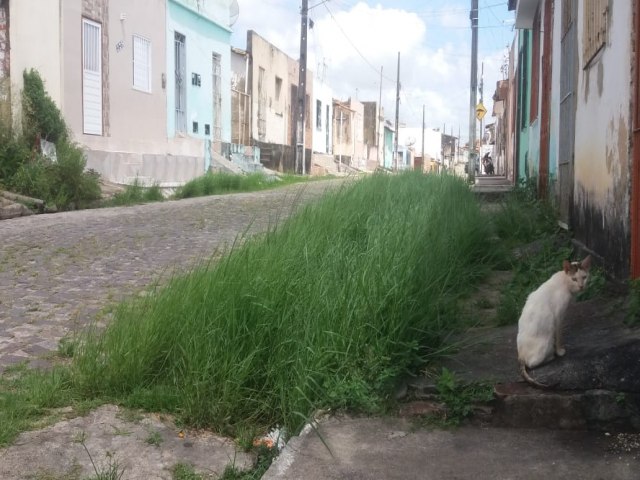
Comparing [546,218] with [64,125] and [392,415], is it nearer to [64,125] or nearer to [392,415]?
[392,415]

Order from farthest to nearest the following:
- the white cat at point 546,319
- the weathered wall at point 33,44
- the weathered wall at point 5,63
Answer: the weathered wall at point 33,44 < the weathered wall at point 5,63 < the white cat at point 546,319

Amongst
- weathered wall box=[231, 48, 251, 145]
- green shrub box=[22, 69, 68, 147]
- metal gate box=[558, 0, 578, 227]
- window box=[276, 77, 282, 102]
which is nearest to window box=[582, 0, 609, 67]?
metal gate box=[558, 0, 578, 227]

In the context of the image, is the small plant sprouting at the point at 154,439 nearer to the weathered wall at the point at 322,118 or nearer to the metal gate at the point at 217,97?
the metal gate at the point at 217,97

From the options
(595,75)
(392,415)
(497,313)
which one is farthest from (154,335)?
(595,75)

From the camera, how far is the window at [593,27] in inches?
209

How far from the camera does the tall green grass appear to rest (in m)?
3.54

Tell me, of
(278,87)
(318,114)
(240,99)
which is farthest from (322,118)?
(240,99)

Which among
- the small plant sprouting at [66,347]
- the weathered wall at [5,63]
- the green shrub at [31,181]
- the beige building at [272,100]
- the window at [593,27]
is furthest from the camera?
the beige building at [272,100]

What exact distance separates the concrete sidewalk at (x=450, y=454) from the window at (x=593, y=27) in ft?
10.7

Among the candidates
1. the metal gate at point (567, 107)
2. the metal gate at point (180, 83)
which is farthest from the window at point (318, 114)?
the metal gate at point (567, 107)

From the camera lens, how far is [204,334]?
3771mm

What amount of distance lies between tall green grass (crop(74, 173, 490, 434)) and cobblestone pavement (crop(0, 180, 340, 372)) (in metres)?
0.88

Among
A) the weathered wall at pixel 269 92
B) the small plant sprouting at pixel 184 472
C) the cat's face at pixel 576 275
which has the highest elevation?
the weathered wall at pixel 269 92

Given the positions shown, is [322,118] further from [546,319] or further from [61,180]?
[546,319]
